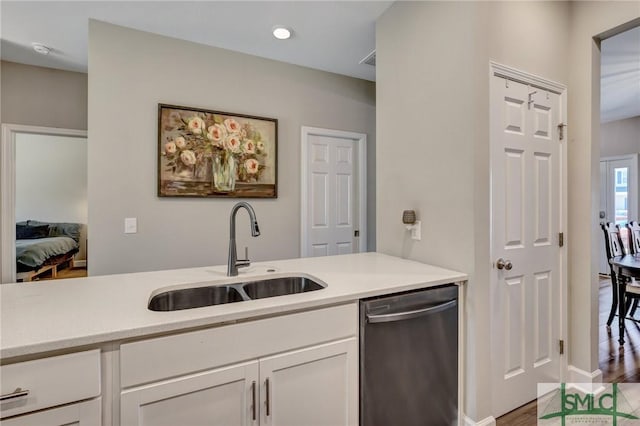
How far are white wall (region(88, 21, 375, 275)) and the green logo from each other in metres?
2.32

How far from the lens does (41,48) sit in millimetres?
2809

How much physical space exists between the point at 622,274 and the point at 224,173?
11.6ft

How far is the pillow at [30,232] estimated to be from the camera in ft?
19.0

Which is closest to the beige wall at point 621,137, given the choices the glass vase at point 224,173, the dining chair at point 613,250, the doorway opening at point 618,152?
the doorway opening at point 618,152

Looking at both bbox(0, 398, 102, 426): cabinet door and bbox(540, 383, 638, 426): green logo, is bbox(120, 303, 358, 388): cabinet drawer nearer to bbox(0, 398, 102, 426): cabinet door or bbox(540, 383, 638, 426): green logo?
bbox(0, 398, 102, 426): cabinet door

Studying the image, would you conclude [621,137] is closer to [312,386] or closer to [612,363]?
[612,363]

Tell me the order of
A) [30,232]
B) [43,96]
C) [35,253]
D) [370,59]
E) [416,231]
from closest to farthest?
[416,231] < [370,59] < [43,96] < [35,253] < [30,232]

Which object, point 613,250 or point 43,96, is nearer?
point 613,250

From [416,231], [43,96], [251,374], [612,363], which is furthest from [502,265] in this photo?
[43,96]

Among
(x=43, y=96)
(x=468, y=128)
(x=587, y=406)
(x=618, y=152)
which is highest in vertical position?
(x=43, y=96)

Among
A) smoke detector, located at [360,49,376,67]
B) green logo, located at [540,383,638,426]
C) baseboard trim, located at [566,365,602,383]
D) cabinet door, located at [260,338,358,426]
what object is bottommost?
green logo, located at [540,383,638,426]

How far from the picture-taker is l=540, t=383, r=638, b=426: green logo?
1.85m

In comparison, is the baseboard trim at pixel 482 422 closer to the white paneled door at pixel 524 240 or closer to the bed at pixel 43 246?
the white paneled door at pixel 524 240

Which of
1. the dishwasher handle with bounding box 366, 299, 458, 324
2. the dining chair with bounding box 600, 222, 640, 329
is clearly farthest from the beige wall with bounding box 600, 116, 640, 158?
the dishwasher handle with bounding box 366, 299, 458, 324
